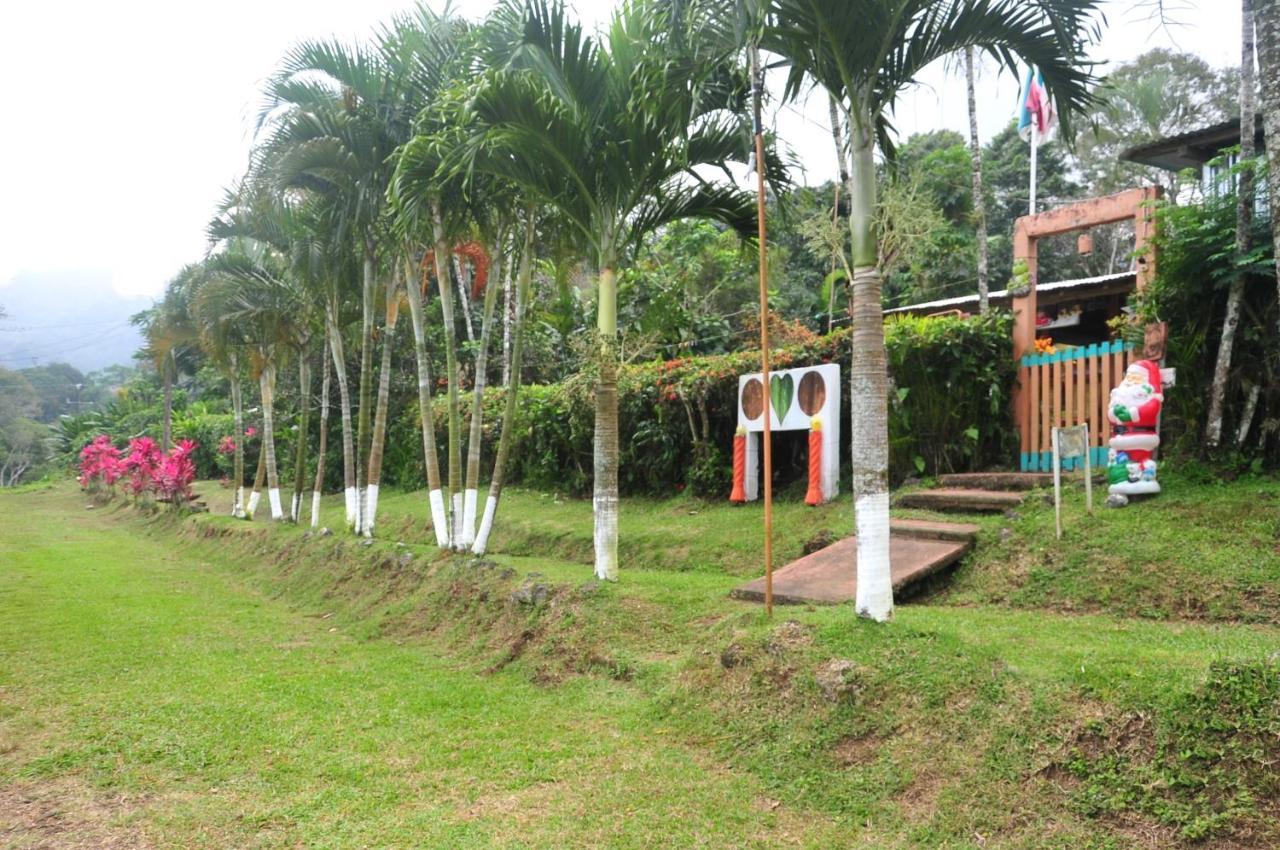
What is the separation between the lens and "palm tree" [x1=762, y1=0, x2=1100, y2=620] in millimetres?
4656

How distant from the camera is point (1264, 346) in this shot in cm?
666

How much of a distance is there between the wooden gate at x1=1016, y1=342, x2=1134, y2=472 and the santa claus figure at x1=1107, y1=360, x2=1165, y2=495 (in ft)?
3.23

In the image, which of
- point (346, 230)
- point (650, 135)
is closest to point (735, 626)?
point (650, 135)

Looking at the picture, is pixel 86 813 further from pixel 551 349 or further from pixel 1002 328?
pixel 551 349

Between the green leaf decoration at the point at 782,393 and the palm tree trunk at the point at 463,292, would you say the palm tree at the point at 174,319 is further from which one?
the green leaf decoration at the point at 782,393

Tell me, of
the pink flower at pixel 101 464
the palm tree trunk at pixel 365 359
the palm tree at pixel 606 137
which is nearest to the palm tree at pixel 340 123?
the palm tree trunk at pixel 365 359

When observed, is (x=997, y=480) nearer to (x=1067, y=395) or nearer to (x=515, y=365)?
(x=1067, y=395)

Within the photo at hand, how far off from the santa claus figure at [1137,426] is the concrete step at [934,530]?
1204mm

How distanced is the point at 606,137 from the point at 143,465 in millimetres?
21731

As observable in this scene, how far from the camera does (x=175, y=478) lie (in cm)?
2141

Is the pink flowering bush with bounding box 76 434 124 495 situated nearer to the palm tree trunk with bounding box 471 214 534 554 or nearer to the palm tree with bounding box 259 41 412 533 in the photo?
the palm tree with bounding box 259 41 412 533

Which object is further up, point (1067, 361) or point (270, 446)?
point (1067, 361)

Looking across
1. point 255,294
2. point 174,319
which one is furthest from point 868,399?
point 174,319

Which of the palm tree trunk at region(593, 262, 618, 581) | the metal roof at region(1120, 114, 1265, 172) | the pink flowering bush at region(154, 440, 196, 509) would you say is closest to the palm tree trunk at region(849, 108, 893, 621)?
the palm tree trunk at region(593, 262, 618, 581)
